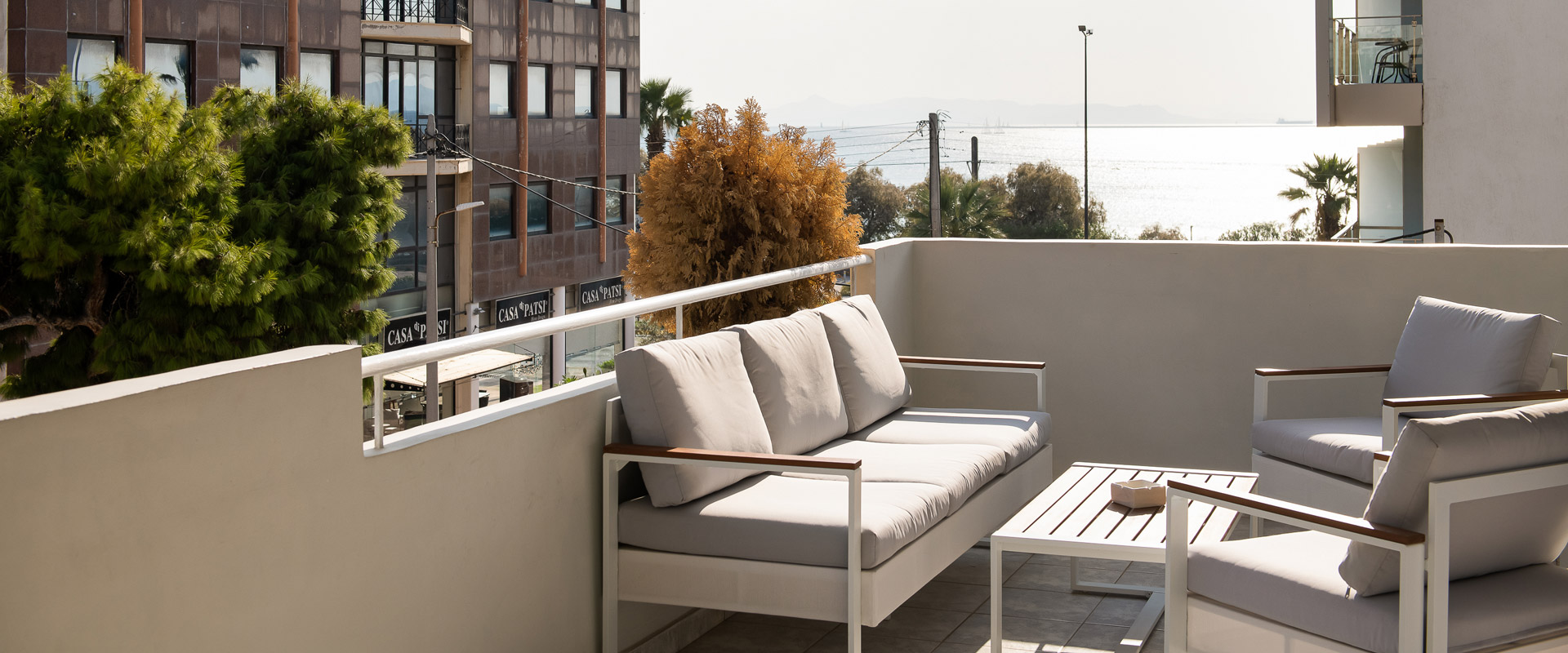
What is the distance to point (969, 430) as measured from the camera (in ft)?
15.2

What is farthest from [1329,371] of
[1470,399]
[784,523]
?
[784,523]

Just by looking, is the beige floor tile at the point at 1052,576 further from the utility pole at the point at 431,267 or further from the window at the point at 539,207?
the window at the point at 539,207

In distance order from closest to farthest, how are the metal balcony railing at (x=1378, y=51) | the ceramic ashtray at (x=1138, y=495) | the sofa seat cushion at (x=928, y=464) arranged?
the ceramic ashtray at (x=1138, y=495) < the sofa seat cushion at (x=928, y=464) < the metal balcony railing at (x=1378, y=51)

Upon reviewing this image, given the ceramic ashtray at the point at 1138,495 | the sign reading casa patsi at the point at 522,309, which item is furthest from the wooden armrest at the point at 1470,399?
the sign reading casa patsi at the point at 522,309

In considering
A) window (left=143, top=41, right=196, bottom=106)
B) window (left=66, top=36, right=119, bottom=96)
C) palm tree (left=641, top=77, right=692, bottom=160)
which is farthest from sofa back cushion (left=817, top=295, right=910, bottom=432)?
palm tree (left=641, top=77, right=692, bottom=160)

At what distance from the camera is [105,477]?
2088mm

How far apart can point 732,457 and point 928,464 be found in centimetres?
91

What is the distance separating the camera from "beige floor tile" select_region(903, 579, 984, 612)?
4.36 metres

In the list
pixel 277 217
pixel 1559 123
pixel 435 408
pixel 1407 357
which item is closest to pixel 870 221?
pixel 435 408

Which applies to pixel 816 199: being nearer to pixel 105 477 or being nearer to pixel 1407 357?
pixel 1407 357

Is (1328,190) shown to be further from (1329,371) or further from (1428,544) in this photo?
(1428,544)

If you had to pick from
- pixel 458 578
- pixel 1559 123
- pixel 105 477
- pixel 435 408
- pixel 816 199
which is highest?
pixel 1559 123

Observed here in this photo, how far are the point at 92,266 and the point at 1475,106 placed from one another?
543 inches

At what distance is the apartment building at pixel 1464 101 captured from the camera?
10.1m
